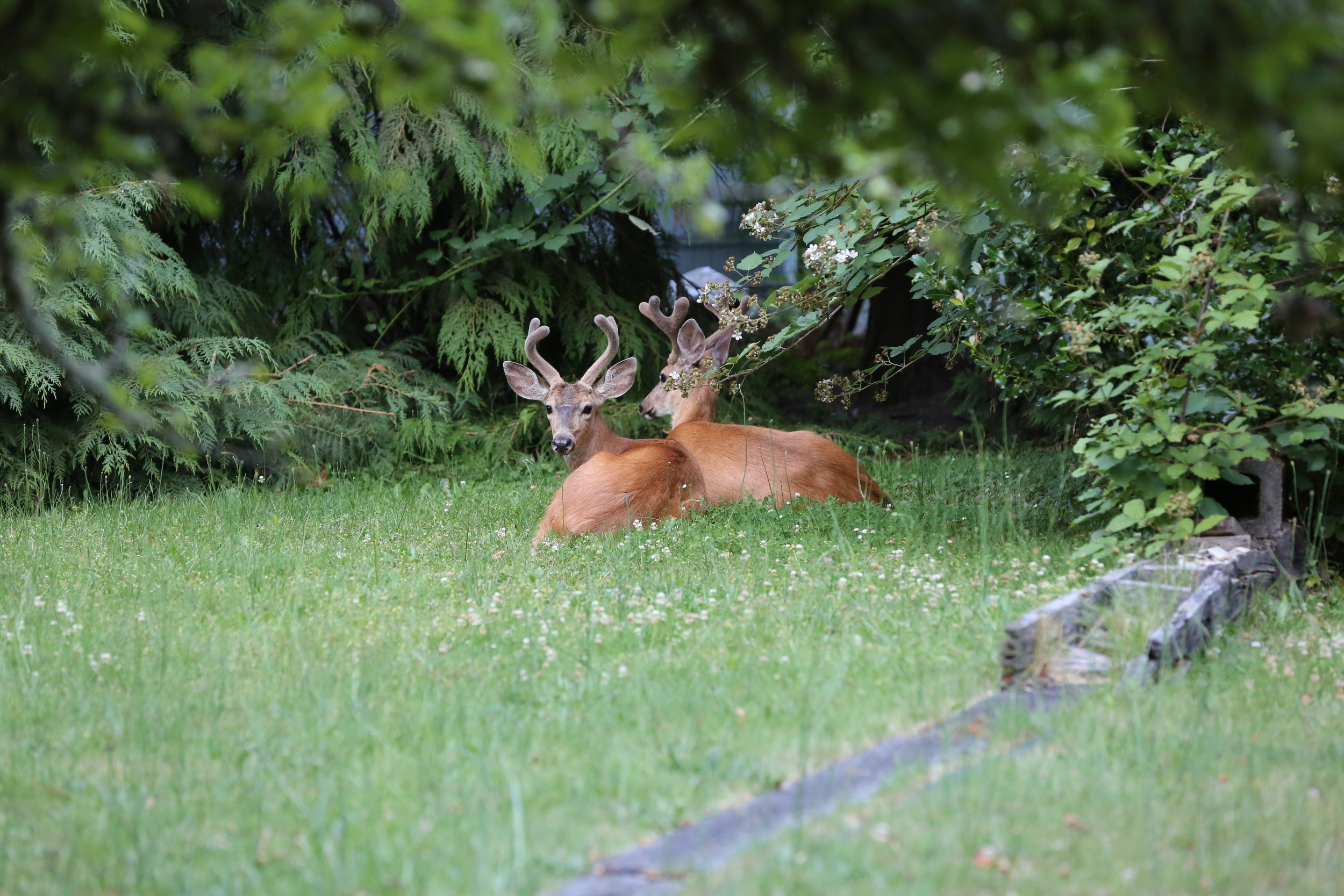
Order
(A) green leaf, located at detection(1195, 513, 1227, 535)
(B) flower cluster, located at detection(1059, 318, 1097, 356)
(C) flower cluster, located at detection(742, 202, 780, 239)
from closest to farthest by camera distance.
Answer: (A) green leaf, located at detection(1195, 513, 1227, 535)
(B) flower cluster, located at detection(1059, 318, 1097, 356)
(C) flower cluster, located at detection(742, 202, 780, 239)

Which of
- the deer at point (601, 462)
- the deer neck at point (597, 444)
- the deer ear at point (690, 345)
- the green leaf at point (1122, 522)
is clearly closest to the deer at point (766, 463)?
the deer at point (601, 462)

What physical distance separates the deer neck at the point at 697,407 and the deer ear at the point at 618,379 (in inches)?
26.7

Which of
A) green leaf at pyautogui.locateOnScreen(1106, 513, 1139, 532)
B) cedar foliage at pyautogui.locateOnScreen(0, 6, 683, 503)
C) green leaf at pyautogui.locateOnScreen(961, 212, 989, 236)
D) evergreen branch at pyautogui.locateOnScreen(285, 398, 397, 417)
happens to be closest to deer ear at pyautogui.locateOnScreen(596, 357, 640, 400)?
cedar foliage at pyautogui.locateOnScreen(0, 6, 683, 503)

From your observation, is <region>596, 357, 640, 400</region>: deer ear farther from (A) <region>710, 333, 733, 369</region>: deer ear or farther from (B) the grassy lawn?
(B) the grassy lawn

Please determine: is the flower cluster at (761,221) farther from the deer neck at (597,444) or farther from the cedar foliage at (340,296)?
the cedar foliage at (340,296)

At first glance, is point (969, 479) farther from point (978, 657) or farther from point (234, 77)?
point (234, 77)

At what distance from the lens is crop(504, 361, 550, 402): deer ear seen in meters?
8.57

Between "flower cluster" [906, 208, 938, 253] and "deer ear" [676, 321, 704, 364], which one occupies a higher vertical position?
"deer ear" [676, 321, 704, 364]

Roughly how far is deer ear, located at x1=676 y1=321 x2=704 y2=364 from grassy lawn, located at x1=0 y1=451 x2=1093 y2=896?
7.76 ft

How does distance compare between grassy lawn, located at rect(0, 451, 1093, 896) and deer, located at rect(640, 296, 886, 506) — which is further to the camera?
deer, located at rect(640, 296, 886, 506)

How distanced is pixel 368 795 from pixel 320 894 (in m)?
0.48

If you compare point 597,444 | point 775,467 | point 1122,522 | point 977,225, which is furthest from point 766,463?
point 1122,522

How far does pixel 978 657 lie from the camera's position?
405cm

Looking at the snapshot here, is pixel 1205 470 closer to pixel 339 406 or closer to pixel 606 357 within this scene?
pixel 606 357
